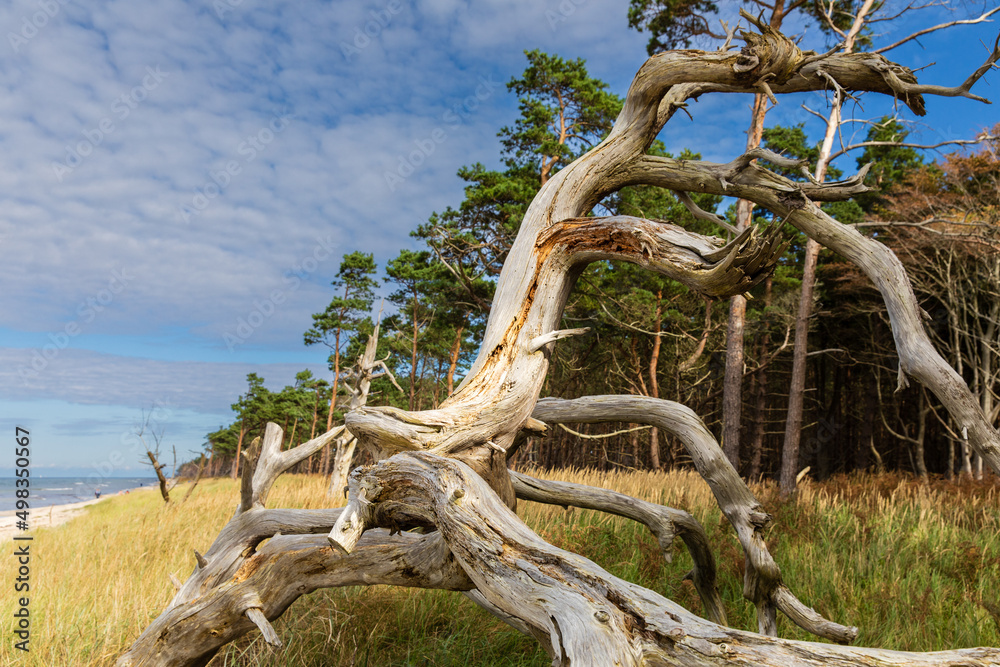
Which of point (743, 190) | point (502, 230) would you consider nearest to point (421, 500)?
point (743, 190)

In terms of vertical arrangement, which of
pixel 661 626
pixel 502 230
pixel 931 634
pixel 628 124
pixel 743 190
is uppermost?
pixel 502 230

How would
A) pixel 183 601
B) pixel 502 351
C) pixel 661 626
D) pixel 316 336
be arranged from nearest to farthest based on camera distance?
pixel 661 626
pixel 502 351
pixel 183 601
pixel 316 336

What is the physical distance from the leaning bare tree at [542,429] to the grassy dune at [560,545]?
0.78 meters

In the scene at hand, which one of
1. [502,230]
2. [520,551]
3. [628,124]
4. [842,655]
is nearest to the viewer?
[842,655]

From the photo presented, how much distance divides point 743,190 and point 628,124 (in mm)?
945

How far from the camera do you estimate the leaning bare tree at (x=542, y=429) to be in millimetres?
2307

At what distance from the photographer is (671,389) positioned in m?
23.0

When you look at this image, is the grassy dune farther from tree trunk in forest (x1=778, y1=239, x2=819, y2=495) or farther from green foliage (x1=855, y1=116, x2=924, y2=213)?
green foliage (x1=855, y1=116, x2=924, y2=213)

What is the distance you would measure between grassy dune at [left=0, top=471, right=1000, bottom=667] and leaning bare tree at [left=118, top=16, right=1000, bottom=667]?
783mm

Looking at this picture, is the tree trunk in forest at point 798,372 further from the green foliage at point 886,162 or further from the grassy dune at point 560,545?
the green foliage at point 886,162

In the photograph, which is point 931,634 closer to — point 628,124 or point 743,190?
point 743,190

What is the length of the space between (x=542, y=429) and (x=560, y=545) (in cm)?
334

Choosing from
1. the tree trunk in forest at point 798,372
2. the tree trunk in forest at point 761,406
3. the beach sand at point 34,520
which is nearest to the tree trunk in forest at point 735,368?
the tree trunk in forest at point 798,372

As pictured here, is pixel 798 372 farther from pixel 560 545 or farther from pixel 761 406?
pixel 560 545
